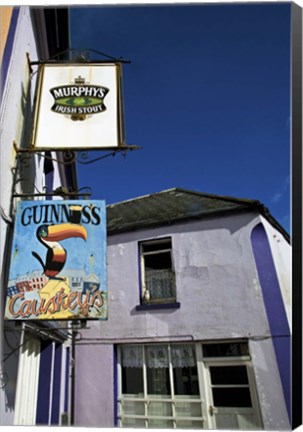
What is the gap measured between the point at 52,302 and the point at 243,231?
4657mm

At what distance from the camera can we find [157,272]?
24.1ft

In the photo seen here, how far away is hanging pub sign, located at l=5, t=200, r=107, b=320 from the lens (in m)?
3.06

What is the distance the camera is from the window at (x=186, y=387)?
19.4ft

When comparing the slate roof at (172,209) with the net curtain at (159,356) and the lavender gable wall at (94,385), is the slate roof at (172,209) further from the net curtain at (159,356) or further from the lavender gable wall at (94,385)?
the lavender gable wall at (94,385)

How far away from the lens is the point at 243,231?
6.74 m

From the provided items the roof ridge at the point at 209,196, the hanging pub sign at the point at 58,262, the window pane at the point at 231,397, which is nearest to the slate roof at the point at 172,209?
the roof ridge at the point at 209,196

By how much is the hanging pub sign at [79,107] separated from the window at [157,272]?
3.98 metres

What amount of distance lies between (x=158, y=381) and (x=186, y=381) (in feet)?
1.96

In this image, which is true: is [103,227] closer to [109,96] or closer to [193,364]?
[109,96]

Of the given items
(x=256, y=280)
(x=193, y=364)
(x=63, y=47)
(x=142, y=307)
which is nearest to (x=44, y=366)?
(x=142, y=307)

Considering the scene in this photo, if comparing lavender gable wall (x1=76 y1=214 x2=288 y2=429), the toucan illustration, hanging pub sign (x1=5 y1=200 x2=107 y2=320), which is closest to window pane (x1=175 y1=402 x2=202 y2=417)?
lavender gable wall (x1=76 y1=214 x2=288 y2=429)

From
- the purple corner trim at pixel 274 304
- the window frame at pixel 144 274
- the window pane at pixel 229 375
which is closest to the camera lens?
the purple corner trim at pixel 274 304

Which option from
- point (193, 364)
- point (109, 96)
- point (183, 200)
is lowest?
point (193, 364)

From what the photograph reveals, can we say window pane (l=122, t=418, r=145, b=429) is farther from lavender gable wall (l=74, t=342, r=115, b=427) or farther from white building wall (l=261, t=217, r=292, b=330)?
A: white building wall (l=261, t=217, r=292, b=330)
